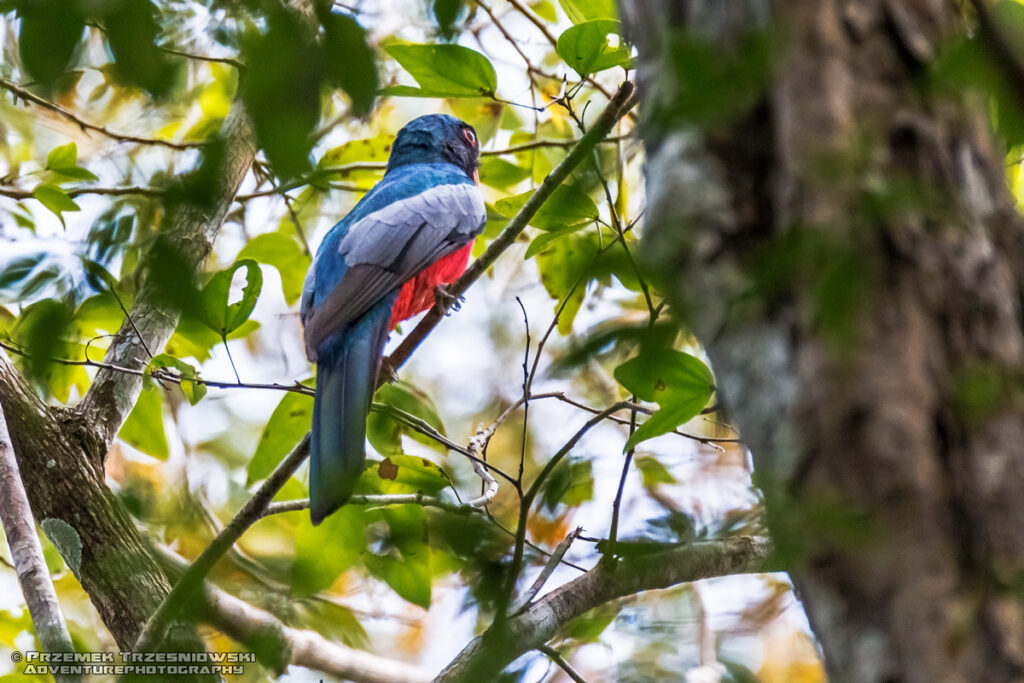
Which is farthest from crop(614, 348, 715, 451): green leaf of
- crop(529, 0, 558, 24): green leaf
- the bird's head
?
the bird's head

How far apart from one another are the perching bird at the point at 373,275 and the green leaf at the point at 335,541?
94mm

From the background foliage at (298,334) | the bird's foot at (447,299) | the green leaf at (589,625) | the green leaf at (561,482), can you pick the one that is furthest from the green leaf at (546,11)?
the green leaf at (589,625)

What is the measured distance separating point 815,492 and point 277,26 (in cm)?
71

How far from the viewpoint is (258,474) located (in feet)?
10.6

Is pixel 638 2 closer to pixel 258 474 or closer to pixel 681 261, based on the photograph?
pixel 681 261

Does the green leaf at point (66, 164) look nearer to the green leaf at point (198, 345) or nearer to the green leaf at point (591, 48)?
the green leaf at point (198, 345)

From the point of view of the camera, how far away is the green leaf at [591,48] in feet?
7.63

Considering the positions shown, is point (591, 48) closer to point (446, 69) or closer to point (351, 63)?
point (446, 69)

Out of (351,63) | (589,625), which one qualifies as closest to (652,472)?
(589,625)

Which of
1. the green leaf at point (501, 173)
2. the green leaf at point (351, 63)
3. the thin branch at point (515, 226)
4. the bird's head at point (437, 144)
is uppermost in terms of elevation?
the bird's head at point (437, 144)

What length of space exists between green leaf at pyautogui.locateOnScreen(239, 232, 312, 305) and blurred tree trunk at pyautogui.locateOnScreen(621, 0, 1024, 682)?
3158mm

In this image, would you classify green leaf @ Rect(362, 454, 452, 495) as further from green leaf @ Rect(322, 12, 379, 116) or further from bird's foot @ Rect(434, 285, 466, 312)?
green leaf @ Rect(322, 12, 379, 116)

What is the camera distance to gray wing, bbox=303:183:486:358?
12.5 ft

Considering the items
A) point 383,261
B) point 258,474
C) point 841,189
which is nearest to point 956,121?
point 841,189
